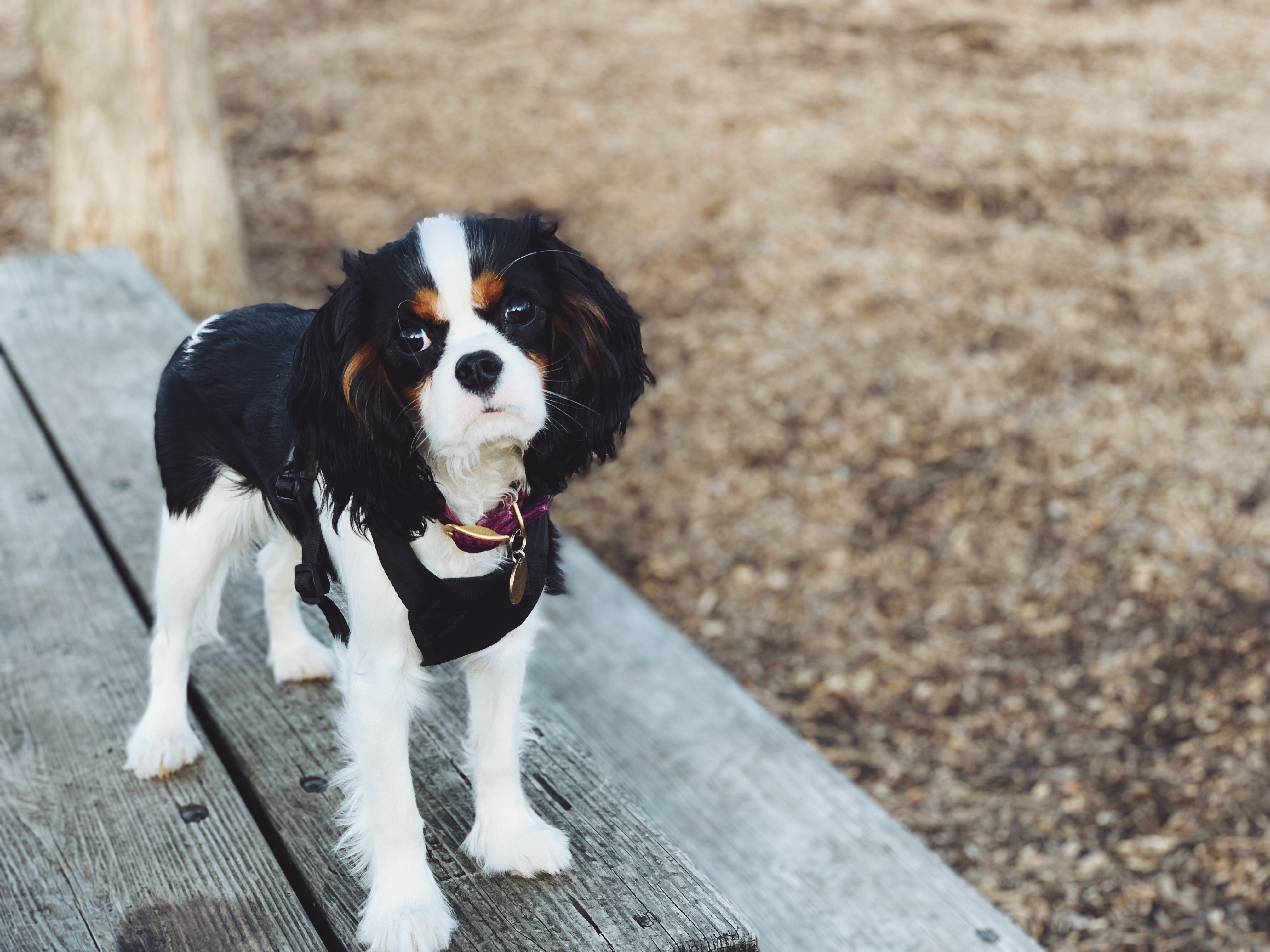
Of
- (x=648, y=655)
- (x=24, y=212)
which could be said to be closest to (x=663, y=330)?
(x=648, y=655)

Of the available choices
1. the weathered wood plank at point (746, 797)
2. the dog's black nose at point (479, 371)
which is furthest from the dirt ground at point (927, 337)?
the dog's black nose at point (479, 371)

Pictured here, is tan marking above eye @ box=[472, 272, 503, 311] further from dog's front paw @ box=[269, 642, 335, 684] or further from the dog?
dog's front paw @ box=[269, 642, 335, 684]

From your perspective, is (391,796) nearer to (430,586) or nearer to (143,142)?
(430,586)

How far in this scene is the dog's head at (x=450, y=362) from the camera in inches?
62.9

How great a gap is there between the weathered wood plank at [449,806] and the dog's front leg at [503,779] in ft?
0.12

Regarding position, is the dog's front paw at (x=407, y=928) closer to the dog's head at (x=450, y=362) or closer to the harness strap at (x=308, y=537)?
the harness strap at (x=308, y=537)

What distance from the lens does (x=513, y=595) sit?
1811 mm

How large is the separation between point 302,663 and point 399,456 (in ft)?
3.11

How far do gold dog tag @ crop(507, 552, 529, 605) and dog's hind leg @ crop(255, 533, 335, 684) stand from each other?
2.43 ft

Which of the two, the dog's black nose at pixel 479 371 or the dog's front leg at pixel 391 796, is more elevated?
the dog's black nose at pixel 479 371

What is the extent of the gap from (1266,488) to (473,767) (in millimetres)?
3794

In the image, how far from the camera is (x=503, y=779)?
79.4 inches

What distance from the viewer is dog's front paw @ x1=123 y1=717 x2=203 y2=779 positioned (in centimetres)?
222

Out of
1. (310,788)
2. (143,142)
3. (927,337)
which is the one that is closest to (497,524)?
(310,788)
